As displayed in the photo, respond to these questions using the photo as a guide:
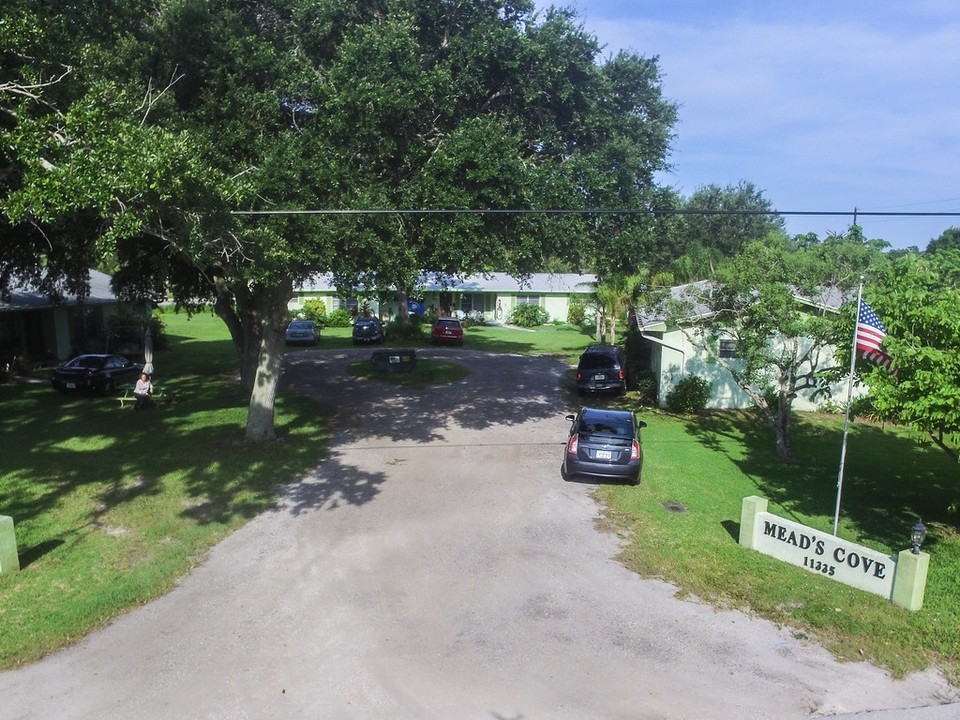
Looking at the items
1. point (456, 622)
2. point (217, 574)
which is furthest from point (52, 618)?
point (456, 622)

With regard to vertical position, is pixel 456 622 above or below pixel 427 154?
below

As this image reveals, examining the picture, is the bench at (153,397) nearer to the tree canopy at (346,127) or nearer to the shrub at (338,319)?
the tree canopy at (346,127)

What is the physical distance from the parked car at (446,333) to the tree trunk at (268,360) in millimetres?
22637

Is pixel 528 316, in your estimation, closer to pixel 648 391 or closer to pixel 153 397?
pixel 648 391

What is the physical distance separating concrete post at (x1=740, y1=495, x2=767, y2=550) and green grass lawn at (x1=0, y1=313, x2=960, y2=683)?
216mm

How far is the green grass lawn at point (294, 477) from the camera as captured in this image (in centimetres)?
970

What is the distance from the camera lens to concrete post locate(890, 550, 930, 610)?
9.89 meters

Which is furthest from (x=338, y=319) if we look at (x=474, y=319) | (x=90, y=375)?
(x=90, y=375)

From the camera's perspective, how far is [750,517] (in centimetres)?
1229

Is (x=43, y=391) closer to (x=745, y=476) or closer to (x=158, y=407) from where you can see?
(x=158, y=407)

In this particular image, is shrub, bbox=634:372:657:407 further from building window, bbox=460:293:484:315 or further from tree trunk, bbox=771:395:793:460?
building window, bbox=460:293:484:315

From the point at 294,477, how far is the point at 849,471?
511 inches

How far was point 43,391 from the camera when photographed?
2558cm

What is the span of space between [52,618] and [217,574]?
7.24 ft
